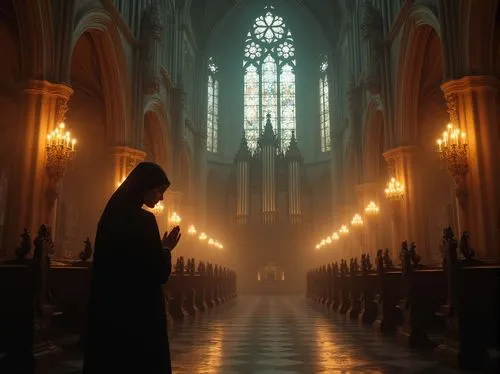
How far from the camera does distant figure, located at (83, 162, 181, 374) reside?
10.4 ft

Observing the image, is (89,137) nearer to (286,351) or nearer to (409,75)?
(409,75)

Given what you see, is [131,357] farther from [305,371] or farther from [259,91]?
[259,91]

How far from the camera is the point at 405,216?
17234 mm

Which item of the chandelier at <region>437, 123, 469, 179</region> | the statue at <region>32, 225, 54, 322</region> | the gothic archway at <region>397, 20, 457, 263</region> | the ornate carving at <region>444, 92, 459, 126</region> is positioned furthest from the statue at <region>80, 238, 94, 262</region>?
the gothic archway at <region>397, 20, 457, 263</region>

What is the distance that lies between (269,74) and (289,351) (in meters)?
34.5

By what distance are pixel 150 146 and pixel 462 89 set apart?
623 inches

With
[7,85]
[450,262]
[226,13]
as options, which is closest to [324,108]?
[226,13]

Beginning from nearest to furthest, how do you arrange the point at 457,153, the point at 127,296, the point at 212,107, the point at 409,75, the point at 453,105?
the point at 127,296
the point at 457,153
the point at 453,105
the point at 409,75
the point at 212,107

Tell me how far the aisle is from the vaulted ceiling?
91.3 ft

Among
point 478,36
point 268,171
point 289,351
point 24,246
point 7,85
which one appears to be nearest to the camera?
point 24,246

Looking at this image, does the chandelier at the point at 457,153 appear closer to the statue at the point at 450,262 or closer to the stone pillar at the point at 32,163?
the statue at the point at 450,262

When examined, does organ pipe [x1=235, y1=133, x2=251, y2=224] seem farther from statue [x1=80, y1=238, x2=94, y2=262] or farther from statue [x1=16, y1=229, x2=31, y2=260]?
statue [x1=16, y1=229, x2=31, y2=260]

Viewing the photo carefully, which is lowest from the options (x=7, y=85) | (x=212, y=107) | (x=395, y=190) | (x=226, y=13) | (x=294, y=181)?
(x=395, y=190)

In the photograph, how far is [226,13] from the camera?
3722 cm
